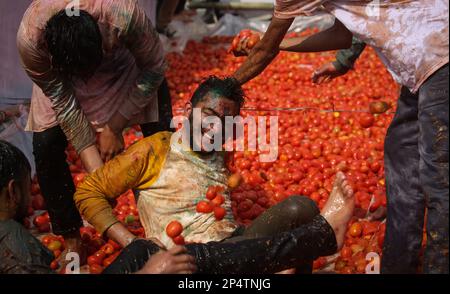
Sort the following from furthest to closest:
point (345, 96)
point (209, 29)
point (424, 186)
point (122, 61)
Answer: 1. point (209, 29)
2. point (345, 96)
3. point (122, 61)
4. point (424, 186)

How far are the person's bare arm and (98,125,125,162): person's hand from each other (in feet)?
2.44

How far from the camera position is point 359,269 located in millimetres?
3436

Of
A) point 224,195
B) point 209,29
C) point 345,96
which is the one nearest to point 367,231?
point 224,195

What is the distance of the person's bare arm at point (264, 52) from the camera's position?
123 inches

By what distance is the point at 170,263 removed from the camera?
8.14 feet

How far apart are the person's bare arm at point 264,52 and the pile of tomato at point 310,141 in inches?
20.9

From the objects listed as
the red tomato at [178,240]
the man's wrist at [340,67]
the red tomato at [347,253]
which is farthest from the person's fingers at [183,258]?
the man's wrist at [340,67]

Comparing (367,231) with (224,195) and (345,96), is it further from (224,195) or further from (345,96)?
(345,96)

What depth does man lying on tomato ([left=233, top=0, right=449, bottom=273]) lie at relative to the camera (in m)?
2.60

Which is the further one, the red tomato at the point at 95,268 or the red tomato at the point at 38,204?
the red tomato at the point at 38,204

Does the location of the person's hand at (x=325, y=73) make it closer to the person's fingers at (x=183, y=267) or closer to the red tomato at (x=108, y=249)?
the red tomato at (x=108, y=249)

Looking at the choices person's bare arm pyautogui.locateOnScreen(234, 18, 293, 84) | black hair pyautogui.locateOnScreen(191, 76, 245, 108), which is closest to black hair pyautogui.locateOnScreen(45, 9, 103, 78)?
black hair pyautogui.locateOnScreen(191, 76, 245, 108)

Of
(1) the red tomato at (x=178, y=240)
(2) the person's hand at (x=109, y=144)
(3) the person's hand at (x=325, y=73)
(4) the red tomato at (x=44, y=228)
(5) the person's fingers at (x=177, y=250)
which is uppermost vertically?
(3) the person's hand at (x=325, y=73)
